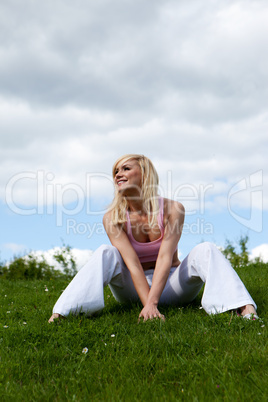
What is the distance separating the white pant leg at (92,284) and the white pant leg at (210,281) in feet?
2.28

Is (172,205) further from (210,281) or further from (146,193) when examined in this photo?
(210,281)

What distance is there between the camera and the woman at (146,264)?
13.6 ft

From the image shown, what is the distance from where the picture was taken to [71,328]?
3.82 metres

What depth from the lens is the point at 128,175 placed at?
4676 millimetres

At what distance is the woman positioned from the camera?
413cm

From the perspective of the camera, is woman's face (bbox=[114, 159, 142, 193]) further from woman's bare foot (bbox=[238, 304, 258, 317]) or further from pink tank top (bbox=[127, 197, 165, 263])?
woman's bare foot (bbox=[238, 304, 258, 317])

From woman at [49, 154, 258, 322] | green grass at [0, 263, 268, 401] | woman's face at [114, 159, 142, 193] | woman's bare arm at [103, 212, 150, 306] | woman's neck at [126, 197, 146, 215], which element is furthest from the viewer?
woman's neck at [126, 197, 146, 215]

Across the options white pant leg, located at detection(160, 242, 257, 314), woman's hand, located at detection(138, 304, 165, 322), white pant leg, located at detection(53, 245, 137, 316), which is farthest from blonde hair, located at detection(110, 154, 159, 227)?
woman's hand, located at detection(138, 304, 165, 322)

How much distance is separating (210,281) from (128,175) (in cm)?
151

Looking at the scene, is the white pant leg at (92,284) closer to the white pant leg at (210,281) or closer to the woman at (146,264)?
the woman at (146,264)

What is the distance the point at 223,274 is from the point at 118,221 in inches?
53.1

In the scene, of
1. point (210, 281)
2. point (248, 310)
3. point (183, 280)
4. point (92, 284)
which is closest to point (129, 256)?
point (92, 284)

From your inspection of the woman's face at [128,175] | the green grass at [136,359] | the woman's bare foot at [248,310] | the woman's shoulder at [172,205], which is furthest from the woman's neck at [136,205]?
the woman's bare foot at [248,310]

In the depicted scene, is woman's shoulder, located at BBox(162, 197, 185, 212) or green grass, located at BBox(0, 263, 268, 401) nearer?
green grass, located at BBox(0, 263, 268, 401)
